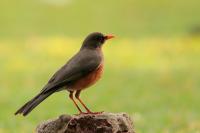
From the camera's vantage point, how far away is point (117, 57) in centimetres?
2725

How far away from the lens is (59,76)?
9.47 m

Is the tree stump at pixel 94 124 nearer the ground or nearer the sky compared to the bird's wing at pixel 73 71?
nearer the ground

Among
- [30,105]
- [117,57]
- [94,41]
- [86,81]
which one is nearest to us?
[30,105]

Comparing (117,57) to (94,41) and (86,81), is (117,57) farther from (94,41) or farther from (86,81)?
(86,81)

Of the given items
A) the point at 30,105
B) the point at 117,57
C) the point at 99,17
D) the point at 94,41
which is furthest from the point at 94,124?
the point at 99,17

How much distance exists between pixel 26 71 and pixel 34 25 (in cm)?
1175

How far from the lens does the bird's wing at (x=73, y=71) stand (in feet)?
30.9

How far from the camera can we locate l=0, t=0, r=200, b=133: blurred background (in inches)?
689

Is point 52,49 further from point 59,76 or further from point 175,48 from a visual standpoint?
point 59,76

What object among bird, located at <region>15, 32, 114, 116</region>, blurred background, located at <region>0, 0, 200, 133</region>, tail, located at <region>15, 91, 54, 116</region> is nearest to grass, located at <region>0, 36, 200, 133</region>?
blurred background, located at <region>0, 0, 200, 133</region>

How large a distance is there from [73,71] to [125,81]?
41.9 feet

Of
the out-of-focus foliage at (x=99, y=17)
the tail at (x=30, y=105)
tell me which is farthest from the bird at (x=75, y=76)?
the out-of-focus foliage at (x=99, y=17)

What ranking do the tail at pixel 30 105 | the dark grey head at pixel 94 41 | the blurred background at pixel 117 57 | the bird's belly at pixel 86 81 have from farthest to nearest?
1. the blurred background at pixel 117 57
2. the dark grey head at pixel 94 41
3. the bird's belly at pixel 86 81
4. the tail at pixel 30 105

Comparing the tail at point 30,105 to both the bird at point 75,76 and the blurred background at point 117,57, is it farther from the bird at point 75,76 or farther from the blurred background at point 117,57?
the blurred background at point 117,57
